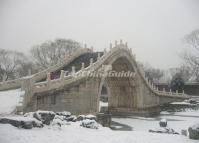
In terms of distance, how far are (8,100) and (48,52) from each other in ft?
105

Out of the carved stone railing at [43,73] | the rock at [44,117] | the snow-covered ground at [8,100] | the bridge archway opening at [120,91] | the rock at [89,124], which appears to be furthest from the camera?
the bridge archway opening at [120,91]

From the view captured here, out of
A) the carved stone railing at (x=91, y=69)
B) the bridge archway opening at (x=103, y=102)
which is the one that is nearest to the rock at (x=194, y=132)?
the carved stone railing at (x=91, y=69)

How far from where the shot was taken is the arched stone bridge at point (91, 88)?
17.2 m

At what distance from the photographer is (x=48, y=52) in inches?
1857

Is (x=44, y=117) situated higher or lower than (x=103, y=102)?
lower

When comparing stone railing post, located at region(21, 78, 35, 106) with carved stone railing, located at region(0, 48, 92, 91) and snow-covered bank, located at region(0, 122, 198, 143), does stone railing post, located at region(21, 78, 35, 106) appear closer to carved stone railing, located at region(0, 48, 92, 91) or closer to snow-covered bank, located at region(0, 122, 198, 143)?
carved stone railing, located at region(0, 48, 92, 91)

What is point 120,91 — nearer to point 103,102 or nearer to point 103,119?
point 103,102

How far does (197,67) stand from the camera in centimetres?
4409

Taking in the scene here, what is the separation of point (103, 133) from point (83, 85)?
438 inches

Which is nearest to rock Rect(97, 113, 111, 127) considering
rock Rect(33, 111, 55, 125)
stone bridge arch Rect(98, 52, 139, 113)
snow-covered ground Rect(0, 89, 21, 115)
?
snow-covered ground Rect(0, 89, 21, 115)

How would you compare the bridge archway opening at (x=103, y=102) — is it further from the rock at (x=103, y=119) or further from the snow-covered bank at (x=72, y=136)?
the snow-covered bank at (x=72, y=136)

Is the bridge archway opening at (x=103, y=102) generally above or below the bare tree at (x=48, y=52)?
below

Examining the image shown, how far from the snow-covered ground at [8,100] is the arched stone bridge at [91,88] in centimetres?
40

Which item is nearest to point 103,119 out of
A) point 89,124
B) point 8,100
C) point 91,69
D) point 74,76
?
point 74,76
